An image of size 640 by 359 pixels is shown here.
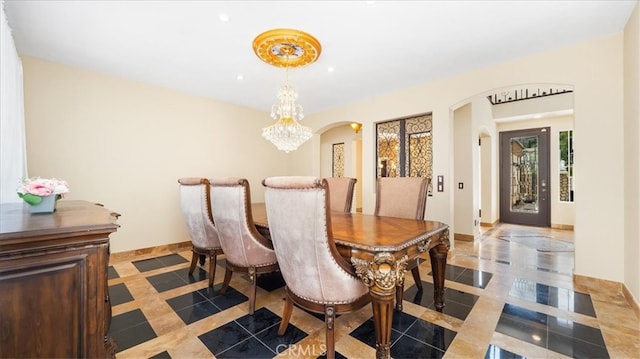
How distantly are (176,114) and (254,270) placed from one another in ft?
10.8

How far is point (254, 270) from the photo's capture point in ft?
7.23

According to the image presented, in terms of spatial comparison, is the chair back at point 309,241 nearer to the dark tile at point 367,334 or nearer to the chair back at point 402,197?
the dark tile at point 367,334

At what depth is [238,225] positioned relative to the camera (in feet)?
6.97

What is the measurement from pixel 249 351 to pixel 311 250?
863 mm

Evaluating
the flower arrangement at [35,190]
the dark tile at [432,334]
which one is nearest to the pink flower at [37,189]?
the flower arrangement at [35,190]

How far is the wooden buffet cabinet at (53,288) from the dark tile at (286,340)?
968 mm

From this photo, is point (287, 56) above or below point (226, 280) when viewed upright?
above

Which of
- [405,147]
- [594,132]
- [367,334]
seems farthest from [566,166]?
[367,334]

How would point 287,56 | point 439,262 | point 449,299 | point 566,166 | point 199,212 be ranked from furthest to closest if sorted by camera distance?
point 566,166 → point 287,56 → point 199,212 → point 449,299 → point 439,262

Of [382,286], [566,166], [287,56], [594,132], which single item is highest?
[287,56]

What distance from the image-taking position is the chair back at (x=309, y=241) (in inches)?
56.3

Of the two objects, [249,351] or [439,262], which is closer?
[249,351]

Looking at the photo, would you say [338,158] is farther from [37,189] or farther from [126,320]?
[37,189]

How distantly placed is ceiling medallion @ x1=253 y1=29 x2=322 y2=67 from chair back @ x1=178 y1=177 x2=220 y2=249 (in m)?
1.48
